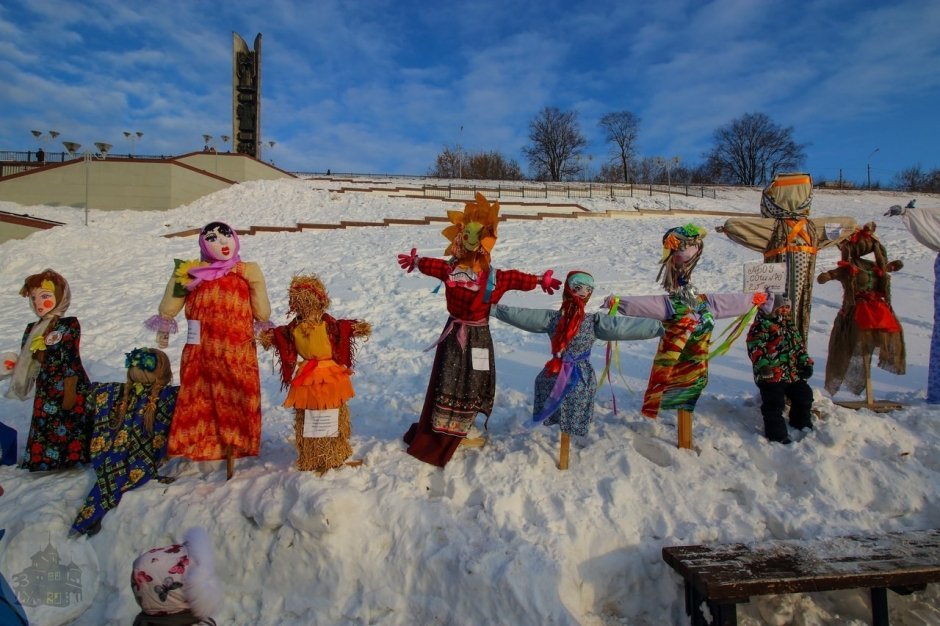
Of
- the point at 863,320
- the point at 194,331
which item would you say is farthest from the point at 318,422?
the point at 863,320

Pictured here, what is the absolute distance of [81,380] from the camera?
4152 millimetres

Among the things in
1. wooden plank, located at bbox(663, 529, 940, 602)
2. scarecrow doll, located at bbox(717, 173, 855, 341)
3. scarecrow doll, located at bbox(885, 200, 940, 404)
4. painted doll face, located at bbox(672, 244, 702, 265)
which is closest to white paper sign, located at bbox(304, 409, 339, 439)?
wooden plank, located at bbox(663, 529, 940, 602)

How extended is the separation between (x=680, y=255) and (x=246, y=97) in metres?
34.3

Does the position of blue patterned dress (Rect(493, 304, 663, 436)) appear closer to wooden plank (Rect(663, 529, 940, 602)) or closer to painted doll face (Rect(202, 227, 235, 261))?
wooden plank (Rect(663, 529, 940, 602))

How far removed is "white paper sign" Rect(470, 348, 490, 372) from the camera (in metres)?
3.85

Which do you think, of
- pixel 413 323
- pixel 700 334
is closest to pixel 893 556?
pixel 700 334

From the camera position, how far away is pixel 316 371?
11.7 feet

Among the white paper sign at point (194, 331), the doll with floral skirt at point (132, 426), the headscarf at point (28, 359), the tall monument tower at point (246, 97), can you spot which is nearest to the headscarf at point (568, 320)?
the white paper sign at point (194, 331)

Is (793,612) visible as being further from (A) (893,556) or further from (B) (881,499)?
(B) (881,499)

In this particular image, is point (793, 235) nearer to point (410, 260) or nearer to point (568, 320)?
point (568, 320)

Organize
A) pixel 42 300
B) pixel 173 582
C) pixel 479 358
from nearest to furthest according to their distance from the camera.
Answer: pixel 173 582, pixel 479 358, pixel 42 300

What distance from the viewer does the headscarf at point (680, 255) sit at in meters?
4.05

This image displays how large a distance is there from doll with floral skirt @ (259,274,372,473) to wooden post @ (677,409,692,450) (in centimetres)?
223

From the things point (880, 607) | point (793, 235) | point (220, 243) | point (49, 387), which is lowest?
point (880, 607)
